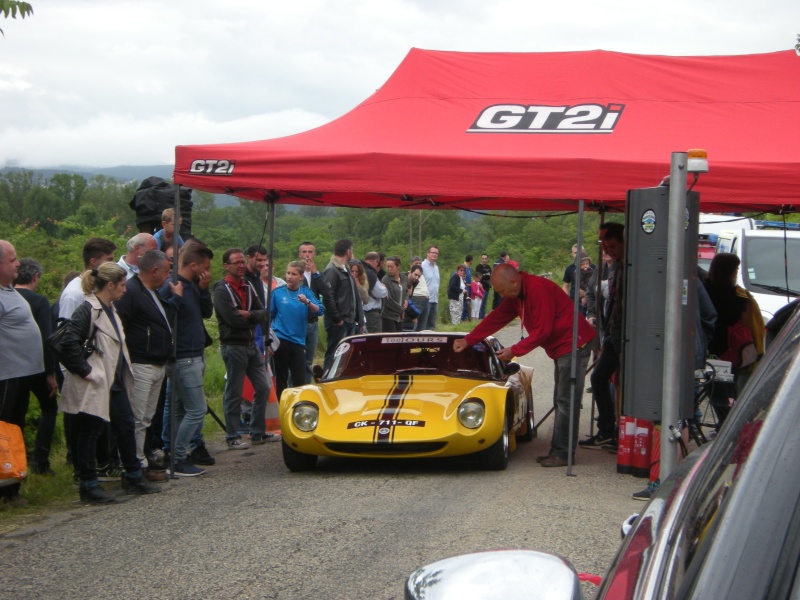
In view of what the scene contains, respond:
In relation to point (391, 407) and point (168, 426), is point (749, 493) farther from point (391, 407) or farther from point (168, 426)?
point (168, 426)

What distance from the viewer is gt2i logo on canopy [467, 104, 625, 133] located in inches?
343

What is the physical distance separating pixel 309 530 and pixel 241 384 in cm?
364

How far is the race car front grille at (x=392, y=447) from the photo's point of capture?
8.01m

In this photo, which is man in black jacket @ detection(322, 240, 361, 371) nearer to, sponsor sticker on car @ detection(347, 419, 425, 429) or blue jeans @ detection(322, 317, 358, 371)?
blue jeans @ detection(322, 317, 358, 371)

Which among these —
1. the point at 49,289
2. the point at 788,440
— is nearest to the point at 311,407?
the point at 788,440

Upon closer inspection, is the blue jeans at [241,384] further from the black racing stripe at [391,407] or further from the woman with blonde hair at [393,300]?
the woman with blonde hair at [393,300]

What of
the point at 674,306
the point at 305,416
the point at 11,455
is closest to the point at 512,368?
the point at 305,416

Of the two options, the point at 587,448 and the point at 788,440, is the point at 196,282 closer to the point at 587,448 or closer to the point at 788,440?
the point at 587,448

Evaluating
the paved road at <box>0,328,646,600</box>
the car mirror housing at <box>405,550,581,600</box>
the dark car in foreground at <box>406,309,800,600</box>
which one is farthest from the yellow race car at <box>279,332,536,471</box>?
the car mirror housing at <box>405,550,581,600</box>

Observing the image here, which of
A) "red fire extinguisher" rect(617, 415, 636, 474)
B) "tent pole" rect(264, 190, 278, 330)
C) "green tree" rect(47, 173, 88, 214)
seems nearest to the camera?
"red fire extinguisher" rect(617, 415, 636, 474)

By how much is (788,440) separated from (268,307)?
9.33 metres

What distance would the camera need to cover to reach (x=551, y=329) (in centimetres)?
888

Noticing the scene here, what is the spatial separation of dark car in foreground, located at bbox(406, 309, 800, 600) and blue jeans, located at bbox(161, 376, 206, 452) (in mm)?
6700

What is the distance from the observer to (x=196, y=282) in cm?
872
